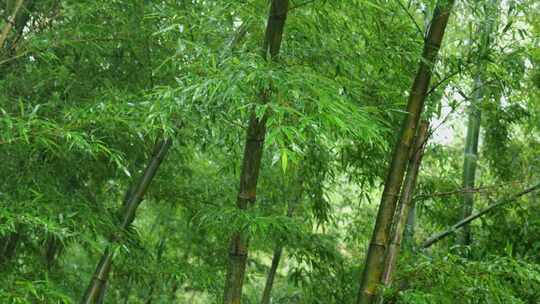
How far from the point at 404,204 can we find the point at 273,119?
1015 mm

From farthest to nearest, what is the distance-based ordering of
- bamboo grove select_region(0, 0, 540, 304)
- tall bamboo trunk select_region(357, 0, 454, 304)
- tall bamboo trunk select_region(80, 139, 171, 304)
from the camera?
tall bamboo trunk select_region(80, 139, 171, 304), tall bamboo trunk select_region(357, 0, 454, 304), bamboo grove select_region(0, 0, 540, 304)

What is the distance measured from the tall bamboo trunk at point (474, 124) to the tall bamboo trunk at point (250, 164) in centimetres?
88

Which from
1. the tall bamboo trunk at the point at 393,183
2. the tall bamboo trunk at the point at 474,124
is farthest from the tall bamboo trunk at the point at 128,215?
the tall bamboo trunk at the point at 474,124

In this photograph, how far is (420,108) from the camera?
2.64 meters

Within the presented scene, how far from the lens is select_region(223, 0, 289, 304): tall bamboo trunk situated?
8.21 feet

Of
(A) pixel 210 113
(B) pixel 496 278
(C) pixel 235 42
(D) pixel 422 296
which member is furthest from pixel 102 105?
(B) pixel 496 278

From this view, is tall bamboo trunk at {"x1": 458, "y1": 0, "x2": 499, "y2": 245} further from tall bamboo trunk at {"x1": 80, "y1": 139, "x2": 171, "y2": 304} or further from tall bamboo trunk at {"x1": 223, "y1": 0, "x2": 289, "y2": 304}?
tall bamboo trunk at {"x1": 80, "y1": 139, "x2": 171, "y2": 304}

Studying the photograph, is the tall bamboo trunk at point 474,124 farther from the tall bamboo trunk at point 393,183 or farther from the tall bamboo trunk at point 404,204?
the tall bamboo trunk at point 404,204

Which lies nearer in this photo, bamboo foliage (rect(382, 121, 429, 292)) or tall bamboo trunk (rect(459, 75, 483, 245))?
bamboo foliage (rect(382, 121, 429, 292))

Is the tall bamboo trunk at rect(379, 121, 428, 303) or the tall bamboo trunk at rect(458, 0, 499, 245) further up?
the tall bamboo trunk at rect(458, 0, 499, 245)

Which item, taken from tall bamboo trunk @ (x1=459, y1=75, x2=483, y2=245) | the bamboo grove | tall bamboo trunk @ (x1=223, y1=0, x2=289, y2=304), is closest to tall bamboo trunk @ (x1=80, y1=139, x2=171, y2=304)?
the bamboo grove

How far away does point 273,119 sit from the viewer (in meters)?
1.92

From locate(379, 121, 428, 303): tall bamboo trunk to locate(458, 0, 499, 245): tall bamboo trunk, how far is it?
0.30m

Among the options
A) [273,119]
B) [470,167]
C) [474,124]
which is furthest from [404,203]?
[474,124]
